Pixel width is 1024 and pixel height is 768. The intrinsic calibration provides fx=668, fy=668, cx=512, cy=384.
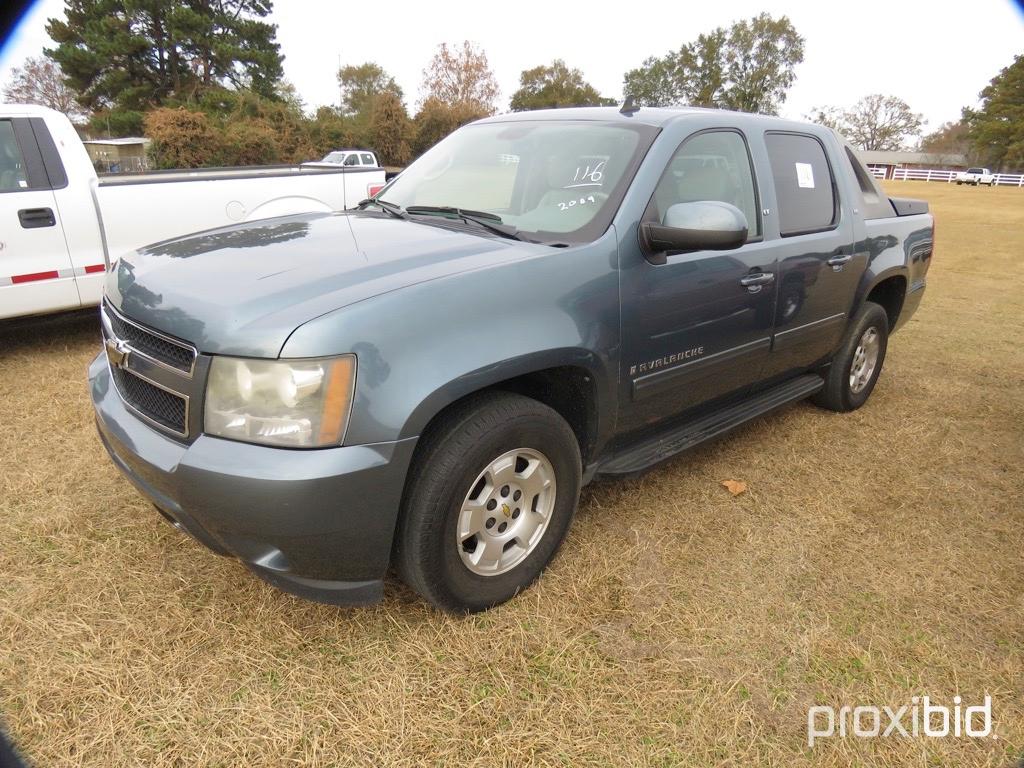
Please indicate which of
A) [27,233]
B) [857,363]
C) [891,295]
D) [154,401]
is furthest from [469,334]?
[27,233]

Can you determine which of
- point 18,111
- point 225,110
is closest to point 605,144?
point 18,111

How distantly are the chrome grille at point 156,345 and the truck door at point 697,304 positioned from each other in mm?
1518

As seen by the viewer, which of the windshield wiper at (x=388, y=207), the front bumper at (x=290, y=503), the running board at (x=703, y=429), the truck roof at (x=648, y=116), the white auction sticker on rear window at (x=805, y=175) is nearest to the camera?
the front bumper at (x=290, y=503)

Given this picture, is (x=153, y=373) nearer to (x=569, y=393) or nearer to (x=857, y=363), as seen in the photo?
(x=569, y=393)

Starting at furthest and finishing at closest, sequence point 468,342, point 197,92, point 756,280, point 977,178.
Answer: point 977,178, point 197,92, point 756,280, point 468,342

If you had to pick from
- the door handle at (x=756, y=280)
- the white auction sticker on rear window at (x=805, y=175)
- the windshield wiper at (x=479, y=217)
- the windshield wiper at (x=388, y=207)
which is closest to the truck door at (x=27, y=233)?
the windshield wiper at (x=388, y=207)

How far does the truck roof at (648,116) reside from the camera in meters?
2.99

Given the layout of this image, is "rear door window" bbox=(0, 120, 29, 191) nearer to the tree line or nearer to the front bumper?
the front bumper

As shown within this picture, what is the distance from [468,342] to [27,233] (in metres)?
4.41

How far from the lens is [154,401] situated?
7.16 feet

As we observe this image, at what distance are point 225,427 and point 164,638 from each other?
889 millimetres

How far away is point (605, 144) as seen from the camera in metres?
2.90

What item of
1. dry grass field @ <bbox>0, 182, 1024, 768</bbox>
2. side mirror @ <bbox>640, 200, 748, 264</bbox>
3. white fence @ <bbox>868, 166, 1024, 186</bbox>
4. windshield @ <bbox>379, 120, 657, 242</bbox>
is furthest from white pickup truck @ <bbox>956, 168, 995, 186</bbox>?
side mirror @ <bbox>640, 200, 748, 264</bbox>

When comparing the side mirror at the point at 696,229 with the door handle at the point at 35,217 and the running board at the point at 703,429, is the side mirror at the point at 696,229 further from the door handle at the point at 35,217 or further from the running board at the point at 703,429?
the door handle at the point at 35,217
